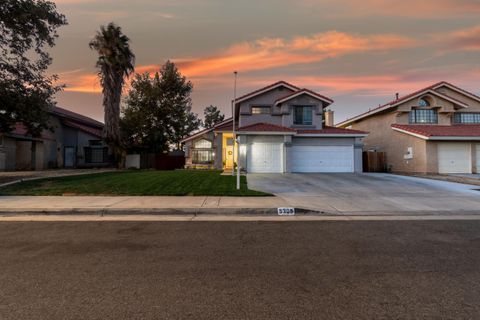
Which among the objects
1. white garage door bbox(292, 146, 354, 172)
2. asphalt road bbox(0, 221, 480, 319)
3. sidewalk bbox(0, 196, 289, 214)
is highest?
white garage door bbox(292, 146, 354, 172)

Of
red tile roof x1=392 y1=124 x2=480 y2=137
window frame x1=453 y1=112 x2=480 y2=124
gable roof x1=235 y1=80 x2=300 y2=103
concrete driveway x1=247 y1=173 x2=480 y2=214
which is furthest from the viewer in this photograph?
window frame x1=453 y1=112 x2=480 y2=124

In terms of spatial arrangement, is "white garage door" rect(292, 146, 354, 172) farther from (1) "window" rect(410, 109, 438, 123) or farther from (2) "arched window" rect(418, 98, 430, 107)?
(2) "arched window" rect(418, 98, 430, 107)

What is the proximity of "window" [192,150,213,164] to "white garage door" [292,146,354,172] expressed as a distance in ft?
29.5

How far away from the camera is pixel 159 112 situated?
39844mm

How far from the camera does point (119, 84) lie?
2853cm

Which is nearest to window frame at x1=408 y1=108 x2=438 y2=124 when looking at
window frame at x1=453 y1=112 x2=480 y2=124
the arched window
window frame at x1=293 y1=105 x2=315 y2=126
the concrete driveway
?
the arched window

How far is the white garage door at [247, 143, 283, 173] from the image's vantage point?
22234 millimetres

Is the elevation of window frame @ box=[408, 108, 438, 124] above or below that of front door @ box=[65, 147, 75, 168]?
above

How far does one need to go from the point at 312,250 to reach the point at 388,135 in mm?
23904

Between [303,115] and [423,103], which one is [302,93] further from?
[423,103]

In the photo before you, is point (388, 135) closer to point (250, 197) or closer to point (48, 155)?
point (250, 197)

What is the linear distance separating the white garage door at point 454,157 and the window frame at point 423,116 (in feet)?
12.3

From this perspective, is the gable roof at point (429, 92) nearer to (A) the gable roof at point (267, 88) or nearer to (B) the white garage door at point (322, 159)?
(B) the white garage door at point (322, 159)

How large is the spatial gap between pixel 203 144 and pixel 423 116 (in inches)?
792
